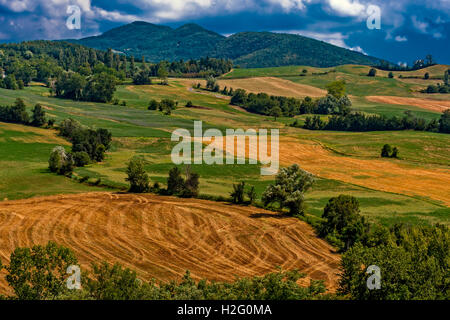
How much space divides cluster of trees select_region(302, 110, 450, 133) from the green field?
11.8 m

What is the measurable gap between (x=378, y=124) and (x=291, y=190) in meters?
116

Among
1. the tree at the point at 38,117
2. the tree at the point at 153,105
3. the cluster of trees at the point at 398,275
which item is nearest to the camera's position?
the cluster of trees at the point at 398,275

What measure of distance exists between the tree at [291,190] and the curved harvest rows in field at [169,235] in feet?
8.43

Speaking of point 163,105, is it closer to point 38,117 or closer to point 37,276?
point 38,117

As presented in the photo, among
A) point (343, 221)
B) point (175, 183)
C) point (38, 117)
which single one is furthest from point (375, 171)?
point (38, 117)

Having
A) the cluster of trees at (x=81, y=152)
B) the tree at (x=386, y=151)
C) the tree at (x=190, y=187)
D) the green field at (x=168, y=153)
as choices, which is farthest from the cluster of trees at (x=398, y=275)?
the tree at (x=386, y=151)

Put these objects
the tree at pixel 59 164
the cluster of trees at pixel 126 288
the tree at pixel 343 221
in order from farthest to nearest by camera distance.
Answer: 1. the tree at pixel 59 164
2. the tree at pixel 343 221
3. the cluster of trees at pixel 126 288

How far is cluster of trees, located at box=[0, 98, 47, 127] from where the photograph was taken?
141m

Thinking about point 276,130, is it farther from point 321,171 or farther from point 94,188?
point 94,188

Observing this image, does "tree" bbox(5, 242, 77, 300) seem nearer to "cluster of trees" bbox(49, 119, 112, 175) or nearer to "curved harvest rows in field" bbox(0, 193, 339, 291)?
"curved harvest rows in field" bbox(0, 193, 339, 291)

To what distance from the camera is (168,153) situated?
11581 centimetres

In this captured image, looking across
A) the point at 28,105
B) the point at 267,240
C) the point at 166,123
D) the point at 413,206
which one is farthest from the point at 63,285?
the point at 28,105

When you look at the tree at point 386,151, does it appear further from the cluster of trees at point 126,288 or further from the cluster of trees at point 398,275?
the cluster of trees at point 126,288

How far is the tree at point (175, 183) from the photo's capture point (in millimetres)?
78562
